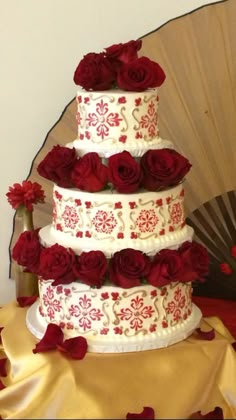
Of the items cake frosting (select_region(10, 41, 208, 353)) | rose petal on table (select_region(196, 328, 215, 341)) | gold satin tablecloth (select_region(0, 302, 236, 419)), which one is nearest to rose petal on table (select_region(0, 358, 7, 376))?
gold satin tablecloth (select_region(0, 302, 236, 419))

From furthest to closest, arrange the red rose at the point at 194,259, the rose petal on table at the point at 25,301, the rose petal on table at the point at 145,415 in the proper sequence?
the rose petal on table at the point at 25,301 < the red rose at the point at 194,259 < the rose petal on table at the point at 145,415

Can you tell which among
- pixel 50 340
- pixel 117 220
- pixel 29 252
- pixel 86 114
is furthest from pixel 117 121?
pixel 50 340

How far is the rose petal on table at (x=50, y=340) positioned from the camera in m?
1.05

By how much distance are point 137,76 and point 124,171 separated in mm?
156

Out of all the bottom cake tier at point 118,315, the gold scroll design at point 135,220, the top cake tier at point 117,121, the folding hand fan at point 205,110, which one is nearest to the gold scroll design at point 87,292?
the bottom cake tier at point 118,315

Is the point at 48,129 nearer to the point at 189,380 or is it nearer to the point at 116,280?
the point at 116,280

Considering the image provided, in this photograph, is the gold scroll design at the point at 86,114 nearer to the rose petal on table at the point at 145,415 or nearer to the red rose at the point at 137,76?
the red rose at the point at 137,76

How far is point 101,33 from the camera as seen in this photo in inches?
57.8

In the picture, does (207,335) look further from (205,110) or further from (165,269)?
(205,110)

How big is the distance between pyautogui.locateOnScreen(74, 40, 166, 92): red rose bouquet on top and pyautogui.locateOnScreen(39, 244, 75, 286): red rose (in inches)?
10.6

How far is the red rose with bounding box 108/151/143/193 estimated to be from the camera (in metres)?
1.01

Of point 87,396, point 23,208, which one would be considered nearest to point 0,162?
point 23,208

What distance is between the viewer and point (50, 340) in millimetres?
1051

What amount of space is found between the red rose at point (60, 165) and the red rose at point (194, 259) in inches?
8.6
